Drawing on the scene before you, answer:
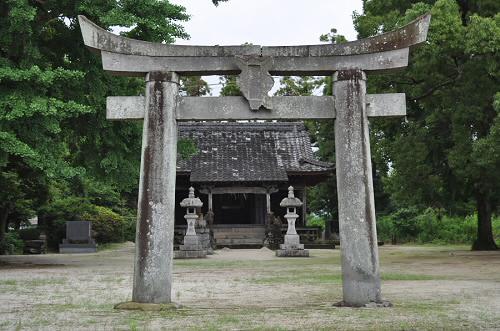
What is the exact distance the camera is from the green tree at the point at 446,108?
18047mm

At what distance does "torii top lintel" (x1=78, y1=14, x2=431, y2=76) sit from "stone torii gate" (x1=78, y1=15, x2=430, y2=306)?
0.02 m

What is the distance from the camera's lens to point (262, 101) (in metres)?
9.13

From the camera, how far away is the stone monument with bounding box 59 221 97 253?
29.2m

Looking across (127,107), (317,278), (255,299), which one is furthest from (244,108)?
(317,278)

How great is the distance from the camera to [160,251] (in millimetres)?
8727

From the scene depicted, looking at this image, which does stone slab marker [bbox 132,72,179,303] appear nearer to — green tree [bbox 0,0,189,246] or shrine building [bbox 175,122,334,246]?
green tree [bbox 0,0,189,246]

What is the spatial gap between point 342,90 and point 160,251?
3804 millimetres

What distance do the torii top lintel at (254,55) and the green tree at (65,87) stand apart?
6099 millimetres

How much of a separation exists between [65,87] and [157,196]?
32.8 feet

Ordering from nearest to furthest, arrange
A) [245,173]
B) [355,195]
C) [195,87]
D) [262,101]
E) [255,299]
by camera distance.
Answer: [355,195]
[262,101]
[255,299]
[245,173]
[195,87]

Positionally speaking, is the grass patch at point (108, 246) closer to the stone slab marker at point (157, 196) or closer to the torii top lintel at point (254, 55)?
the stone slab marker at point (157, 196)

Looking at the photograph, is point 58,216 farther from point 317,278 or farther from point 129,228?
point 317,278

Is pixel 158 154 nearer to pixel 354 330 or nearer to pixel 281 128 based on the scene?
pixel 354 330

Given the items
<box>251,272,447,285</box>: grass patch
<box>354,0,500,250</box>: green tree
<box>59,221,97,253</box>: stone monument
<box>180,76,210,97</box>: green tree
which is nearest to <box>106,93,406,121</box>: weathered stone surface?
<box>251,272,447,285</box>: grass patch
